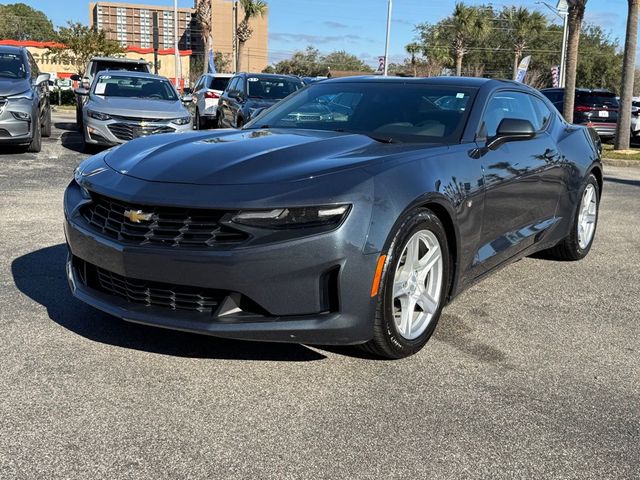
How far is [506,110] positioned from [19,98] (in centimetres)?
862

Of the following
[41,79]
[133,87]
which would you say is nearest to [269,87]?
[133,87]

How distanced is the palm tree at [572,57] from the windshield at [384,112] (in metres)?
14.4

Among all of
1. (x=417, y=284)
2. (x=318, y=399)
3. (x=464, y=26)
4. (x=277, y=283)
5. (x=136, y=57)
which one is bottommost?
(x=318, y=399)

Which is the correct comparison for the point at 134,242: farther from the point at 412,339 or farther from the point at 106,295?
the point at 412,339

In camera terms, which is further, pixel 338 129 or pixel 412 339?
pixel 338 129

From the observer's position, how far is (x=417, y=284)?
12.0ft

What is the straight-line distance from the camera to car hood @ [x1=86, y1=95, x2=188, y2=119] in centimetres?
1191

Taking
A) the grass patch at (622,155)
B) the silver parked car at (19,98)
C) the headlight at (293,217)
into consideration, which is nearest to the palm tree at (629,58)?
the grass patch at (622,155)

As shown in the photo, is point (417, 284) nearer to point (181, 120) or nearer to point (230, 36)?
point (181, 120)

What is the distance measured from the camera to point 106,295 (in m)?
3.49

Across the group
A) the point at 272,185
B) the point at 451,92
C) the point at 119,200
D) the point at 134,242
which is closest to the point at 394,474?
the point at 272,185

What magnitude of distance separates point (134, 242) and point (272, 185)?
2.30ft

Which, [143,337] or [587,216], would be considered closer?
[143,337]

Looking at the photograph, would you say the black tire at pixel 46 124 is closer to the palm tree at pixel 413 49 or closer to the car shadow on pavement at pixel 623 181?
the car shadow on pavement at pixel 623 181
